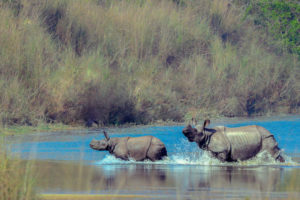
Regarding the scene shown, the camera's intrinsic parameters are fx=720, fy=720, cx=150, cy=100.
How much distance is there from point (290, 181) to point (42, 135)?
28.3 ft

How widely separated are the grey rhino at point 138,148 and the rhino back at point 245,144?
4.71 ft

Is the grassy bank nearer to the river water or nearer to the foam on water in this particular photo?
the river water

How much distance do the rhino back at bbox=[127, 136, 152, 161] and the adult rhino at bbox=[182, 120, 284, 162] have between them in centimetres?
84

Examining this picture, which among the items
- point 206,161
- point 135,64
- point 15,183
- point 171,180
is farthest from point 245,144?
point 135,64

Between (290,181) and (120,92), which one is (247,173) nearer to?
(290,181)

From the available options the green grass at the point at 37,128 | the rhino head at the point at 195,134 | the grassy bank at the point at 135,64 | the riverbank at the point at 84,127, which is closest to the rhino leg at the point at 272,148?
the rhino head at the point at 195,134

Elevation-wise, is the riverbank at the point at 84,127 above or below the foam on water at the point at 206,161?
below

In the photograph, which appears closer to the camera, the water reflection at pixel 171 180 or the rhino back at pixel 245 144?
the water reflection at pixel 171 180

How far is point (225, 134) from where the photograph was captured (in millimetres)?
15086

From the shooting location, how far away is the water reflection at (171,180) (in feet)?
34.7

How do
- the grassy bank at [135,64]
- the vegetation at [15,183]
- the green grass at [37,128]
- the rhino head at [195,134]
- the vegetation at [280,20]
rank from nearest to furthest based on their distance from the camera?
the vegetation at [15,183] < the rhino head at [195,134] < the green grass at [37,128] < the grassy bank at [135,64] < the vegetation at [280,20]

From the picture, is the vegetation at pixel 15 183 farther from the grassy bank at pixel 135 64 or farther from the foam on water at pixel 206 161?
the grassy bank at pixel 135 64

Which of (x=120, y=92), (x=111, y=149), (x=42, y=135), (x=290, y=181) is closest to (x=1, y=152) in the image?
(x=290, y=181)

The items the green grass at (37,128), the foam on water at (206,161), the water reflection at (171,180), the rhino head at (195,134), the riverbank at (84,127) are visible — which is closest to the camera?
the water reflection at (171,180)
